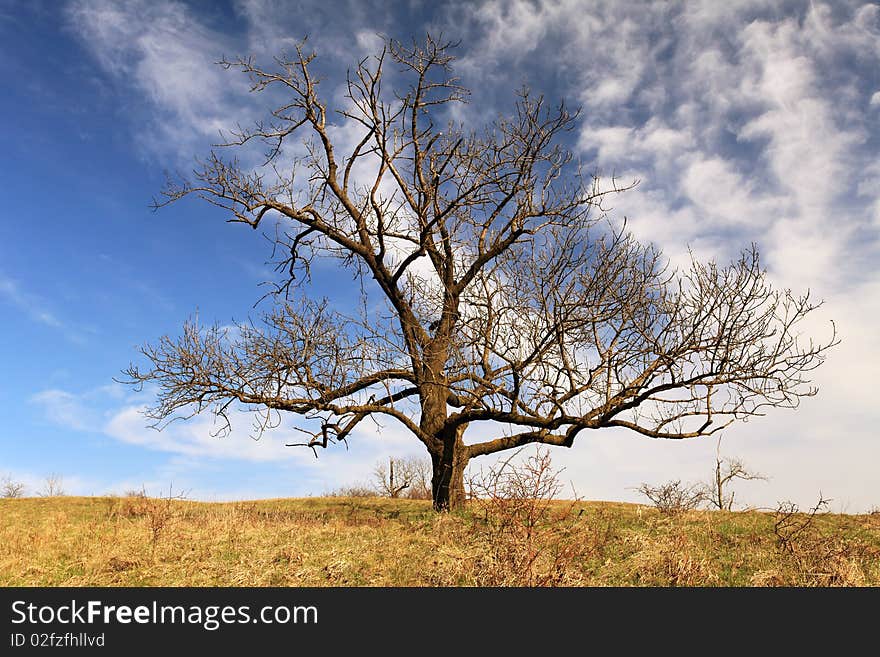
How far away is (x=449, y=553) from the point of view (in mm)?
9016

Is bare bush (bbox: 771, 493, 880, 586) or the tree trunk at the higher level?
the tree trunk

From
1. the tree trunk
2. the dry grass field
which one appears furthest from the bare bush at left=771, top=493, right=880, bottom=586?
the tree trunk

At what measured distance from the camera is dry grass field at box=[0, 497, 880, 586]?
8.50 meters

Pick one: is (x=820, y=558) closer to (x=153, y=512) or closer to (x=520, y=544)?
(x=520, y=544)

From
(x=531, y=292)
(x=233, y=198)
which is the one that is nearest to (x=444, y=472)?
(x=531, y=292)

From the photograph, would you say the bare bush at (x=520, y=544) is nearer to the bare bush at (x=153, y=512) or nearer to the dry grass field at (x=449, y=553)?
the dry grass field at (x=449, y=553)

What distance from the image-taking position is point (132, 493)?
2205 cm

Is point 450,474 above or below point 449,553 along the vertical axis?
above

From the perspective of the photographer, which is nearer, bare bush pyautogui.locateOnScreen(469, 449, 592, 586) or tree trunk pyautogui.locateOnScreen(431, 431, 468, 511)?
bare bush pyautogui.locateOnScreen(469, 449, 592, 586)

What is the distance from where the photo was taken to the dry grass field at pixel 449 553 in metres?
8.50

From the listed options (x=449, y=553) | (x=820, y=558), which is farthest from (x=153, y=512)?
(x=820, y=558)

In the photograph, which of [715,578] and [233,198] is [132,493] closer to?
[233,198]

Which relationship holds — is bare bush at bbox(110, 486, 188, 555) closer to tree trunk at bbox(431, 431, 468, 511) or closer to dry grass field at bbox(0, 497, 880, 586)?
dry grass field at bbox(0, 497, 880, 586)

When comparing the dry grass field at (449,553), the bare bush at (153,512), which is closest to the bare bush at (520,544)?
the dry grass field at (449,553)
